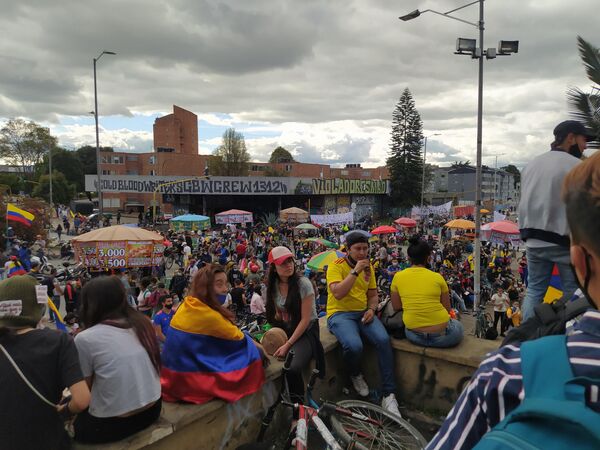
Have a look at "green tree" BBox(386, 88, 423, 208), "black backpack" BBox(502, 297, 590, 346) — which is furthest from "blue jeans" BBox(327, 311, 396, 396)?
"green tree" BBox(386, 88, 423, 208)

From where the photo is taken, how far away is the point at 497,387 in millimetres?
844

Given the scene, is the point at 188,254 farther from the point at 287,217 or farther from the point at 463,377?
the point at 463,377

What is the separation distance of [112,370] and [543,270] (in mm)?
3071

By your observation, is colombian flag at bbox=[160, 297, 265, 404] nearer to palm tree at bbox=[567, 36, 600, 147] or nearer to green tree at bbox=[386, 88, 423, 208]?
palm tree at bbox=[567, 36, 600, 147]

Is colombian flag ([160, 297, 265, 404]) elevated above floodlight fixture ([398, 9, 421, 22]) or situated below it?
below

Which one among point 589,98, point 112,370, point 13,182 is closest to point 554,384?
point 112,370

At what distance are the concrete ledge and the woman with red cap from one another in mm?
171

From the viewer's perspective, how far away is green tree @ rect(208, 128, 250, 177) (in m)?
66.0

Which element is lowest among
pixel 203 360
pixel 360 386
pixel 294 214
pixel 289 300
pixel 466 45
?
pixel 360 386

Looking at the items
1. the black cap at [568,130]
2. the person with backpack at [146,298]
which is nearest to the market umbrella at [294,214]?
Answer: the person with backpack at [146,298]

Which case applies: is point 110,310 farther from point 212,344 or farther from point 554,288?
point 554,288

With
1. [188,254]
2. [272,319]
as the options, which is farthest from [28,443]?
[188,254]

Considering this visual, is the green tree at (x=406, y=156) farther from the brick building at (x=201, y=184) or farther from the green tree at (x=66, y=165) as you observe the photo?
the green tree at (x=66, y=165)

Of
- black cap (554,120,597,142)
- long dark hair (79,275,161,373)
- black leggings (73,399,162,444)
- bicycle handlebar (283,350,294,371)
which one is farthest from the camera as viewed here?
bicycle handlebar (283,350,294,371)
